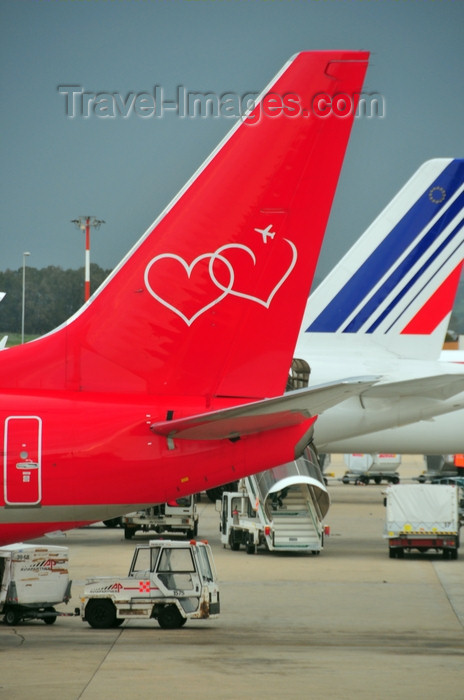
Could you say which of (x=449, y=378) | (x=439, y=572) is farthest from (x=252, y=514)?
(x=449, y=378)

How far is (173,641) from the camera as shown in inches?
787

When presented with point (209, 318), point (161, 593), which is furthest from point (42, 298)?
point (209, 318)

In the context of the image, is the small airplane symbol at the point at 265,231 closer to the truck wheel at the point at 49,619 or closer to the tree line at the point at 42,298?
the truck wheel at the point at 49,619

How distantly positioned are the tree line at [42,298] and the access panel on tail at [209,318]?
166 ft

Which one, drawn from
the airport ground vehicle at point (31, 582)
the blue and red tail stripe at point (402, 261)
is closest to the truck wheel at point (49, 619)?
the airport ground vehicle at point (31, 582)

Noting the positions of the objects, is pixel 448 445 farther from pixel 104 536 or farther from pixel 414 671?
pixel 414 671

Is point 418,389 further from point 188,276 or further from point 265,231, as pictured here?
point 188,276

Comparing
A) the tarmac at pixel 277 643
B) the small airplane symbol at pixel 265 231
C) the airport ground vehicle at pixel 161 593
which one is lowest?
the tarmac at pixel 277 643

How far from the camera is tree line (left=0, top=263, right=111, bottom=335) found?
73438mm

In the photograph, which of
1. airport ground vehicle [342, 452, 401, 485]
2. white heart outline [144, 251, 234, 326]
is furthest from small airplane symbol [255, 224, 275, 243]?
airport ground vehicle [342, 452, 401, 485]

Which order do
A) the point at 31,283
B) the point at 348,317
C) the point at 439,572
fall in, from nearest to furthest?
the point at 439,572 → the point at 348,317 → the point at 31,283

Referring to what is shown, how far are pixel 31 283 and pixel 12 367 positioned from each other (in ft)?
233

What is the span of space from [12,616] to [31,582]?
Result: 0.82 m

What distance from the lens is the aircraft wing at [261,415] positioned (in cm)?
1474
